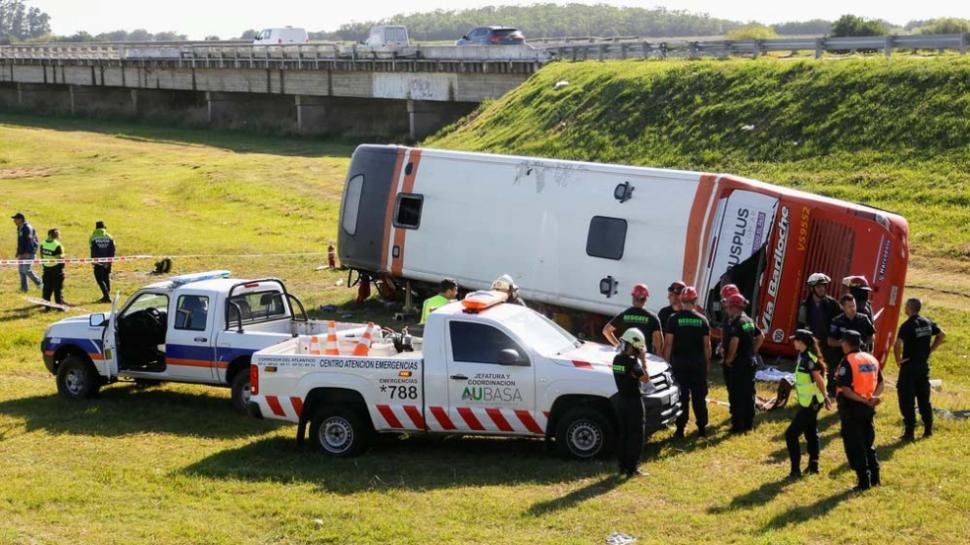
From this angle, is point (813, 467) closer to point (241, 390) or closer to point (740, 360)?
point (740, 360)

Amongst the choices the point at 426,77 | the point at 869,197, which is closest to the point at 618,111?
the point at 869,197

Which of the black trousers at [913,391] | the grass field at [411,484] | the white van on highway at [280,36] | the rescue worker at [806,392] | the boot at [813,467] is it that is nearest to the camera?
the grass field at [411,484]

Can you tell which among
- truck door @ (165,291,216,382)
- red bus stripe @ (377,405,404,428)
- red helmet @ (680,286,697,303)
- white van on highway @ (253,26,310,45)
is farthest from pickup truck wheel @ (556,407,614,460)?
white van on highway @ (253,26,310,45)

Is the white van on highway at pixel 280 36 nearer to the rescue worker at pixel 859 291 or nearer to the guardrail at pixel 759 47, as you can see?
the guardrail at pixel 759 47

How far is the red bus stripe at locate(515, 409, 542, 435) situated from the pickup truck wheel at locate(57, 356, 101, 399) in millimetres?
6444

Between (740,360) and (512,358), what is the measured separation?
2.57 m

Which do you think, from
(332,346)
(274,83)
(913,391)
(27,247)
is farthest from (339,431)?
(274,83)

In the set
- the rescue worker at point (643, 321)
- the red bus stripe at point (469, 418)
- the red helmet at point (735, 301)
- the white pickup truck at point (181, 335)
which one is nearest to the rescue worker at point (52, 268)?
the white pickup truck at point (181, 335)

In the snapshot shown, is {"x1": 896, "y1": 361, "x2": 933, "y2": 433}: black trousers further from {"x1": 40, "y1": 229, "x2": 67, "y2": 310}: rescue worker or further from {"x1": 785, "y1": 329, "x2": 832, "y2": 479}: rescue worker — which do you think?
{"x1": 40, "y1": 229, "x2": 67, "y2": 310}: rescue worker

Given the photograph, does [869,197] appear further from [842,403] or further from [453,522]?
[453,522]

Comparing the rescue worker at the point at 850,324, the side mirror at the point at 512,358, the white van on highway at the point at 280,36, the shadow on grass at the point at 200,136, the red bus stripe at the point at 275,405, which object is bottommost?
the shadow on grass at the point at 200,136

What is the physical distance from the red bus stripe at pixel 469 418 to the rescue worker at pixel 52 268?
12.4m

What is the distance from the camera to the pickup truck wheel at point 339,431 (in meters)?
12.7

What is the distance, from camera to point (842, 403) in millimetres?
10922
